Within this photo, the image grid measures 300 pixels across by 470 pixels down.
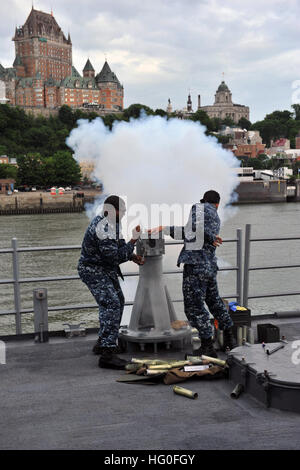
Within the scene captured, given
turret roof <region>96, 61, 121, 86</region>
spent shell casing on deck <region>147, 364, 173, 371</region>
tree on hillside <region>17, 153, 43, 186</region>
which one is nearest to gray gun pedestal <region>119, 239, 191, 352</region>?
spent shell casing on deck <region>147, 364, 173, 371</region>

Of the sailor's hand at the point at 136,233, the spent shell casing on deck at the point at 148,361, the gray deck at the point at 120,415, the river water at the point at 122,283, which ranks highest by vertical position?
the sailor's hand at the point at 136,233

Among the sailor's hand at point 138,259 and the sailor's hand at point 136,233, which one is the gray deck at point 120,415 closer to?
the sailor's hand at point 138,259

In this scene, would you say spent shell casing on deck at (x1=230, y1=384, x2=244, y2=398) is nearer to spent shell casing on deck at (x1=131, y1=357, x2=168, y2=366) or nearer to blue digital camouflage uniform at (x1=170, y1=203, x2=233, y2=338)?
spent shell casing on deck at (x1=131, y1=357, x2=168, y2=366)

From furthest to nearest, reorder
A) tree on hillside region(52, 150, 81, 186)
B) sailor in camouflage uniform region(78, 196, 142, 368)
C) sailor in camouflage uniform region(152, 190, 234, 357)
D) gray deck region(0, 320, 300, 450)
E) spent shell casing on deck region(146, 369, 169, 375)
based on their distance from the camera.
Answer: tree on hillside region(52, 150, 81, 186), sailor in camouflage uniform region(152, 190, 234, 357), sailor in camouflage uniform region(78, 196, 142, 368), spent shell casing on deck region(146, 369, 169, 375), gray deck region(0, 320, 300, 450)

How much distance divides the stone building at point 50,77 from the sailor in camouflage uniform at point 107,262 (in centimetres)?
13434

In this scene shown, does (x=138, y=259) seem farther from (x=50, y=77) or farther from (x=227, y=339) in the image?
(x=50, y=77)

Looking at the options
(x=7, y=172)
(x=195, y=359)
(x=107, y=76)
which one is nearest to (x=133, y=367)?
(x=195, y=359)

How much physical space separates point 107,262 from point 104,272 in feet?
0.35

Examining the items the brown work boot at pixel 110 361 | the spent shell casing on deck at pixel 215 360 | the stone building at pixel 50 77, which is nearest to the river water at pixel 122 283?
the brown work boot at pixel 110 361

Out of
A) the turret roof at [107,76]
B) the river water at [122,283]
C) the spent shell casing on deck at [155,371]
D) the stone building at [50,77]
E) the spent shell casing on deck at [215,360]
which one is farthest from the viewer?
the turret roof at [107,76]

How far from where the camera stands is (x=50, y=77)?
155750 mm

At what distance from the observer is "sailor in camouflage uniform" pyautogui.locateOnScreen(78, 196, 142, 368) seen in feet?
15.5

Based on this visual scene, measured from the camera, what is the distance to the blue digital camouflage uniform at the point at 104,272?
477cm
